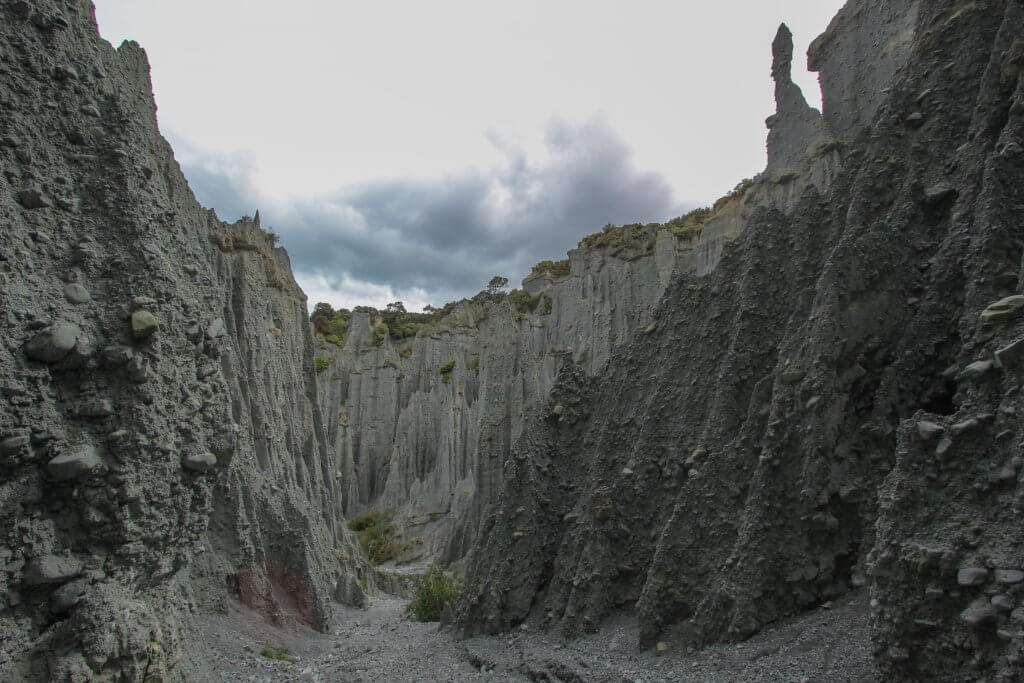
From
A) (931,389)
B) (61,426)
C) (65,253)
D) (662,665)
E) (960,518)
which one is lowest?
(662,665)

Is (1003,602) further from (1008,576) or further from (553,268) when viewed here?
(553,268)

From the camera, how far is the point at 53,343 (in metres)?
5.14

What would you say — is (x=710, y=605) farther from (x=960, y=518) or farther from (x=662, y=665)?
(x=960, y=518)

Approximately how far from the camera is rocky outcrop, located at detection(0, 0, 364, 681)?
4941 mm

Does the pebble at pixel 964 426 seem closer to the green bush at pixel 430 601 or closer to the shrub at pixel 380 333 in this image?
the green bush at pixel 430 601

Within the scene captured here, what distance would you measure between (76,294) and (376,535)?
31.8m

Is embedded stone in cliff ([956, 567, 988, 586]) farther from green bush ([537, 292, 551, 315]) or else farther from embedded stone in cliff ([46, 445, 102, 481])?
green bush ([537, 292, 551, 315])

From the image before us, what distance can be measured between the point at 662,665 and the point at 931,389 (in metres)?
5.24

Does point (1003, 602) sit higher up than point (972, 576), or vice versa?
point (972, 576)

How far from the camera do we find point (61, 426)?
5195 mm

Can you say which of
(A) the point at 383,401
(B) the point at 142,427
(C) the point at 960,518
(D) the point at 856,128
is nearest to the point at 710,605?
(C) the point at 960,518

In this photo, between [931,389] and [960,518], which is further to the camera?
[931,389]

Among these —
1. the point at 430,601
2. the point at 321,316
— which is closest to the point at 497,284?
the point at 321,316

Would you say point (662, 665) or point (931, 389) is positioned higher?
point (931, 389)
